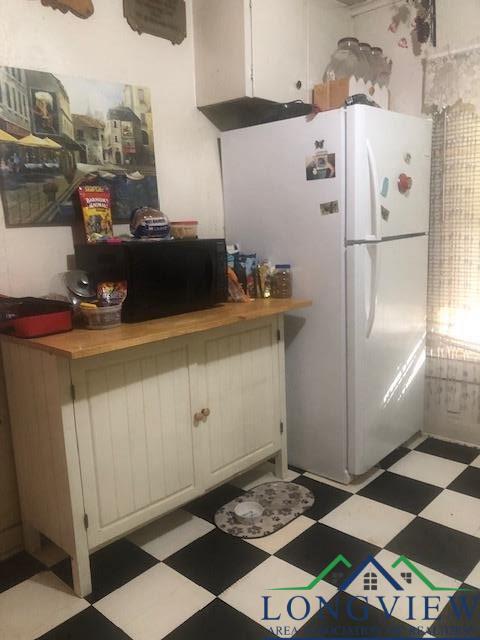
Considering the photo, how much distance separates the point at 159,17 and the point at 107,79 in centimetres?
40

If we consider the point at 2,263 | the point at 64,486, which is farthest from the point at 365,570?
the point at 2,263

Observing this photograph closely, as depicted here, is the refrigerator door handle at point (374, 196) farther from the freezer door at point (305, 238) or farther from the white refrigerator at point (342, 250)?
the freezer door at point (305, 238)

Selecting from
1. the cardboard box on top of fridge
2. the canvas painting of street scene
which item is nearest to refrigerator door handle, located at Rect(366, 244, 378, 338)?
the cardboard box on top of fridge

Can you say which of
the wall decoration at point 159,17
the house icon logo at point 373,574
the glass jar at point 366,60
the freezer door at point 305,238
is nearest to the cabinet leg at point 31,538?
the house icon logo at point 373,574

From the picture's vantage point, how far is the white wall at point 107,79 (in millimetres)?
1841

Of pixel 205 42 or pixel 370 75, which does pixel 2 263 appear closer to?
pixel 205 42

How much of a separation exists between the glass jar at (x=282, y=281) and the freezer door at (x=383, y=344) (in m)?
0.29

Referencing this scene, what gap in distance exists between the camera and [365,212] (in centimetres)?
211

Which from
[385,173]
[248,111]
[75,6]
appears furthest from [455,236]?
[75,6]

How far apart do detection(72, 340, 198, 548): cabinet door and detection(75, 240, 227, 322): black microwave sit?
174 mm

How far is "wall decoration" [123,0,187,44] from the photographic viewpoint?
2.12 metres

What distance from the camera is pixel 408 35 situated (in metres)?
2.63

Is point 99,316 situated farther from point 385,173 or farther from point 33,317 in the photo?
point 385,173

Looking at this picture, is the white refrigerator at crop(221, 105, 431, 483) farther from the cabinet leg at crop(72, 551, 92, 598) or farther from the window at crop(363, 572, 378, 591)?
the cabinet leg at crop(72, 551, 92, 598)
